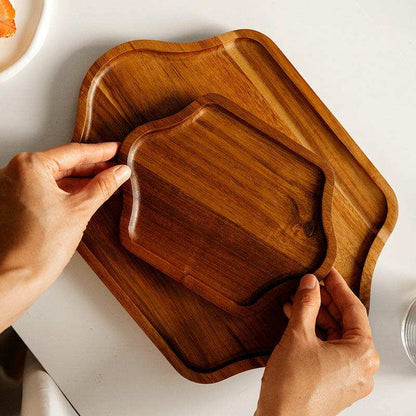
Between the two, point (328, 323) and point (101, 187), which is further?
point (328, 323)

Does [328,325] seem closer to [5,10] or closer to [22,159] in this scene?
[22,159]

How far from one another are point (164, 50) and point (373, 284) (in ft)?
2.03

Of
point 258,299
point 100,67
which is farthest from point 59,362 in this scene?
point 100,67

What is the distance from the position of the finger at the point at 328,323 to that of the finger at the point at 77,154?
0.49 meters

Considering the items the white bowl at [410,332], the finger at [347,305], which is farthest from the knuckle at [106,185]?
the white bowl at [410,332]

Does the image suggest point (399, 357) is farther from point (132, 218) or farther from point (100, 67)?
point (100, 67)

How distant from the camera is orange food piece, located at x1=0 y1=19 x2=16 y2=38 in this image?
83 centimetres

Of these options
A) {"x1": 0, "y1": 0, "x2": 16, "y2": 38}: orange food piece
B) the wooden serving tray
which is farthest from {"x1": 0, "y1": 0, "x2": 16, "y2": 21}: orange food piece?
the wooden serving tray

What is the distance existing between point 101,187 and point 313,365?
0.46m

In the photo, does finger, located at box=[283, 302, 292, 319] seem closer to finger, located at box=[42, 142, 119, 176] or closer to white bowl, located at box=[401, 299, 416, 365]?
white bowl, located at box=[401, 299, 416, 365]

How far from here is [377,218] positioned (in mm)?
916

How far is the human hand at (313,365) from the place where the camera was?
2.55 ft

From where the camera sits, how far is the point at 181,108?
0.89m

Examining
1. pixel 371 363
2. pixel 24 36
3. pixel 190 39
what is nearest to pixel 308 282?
pixel 371 363
